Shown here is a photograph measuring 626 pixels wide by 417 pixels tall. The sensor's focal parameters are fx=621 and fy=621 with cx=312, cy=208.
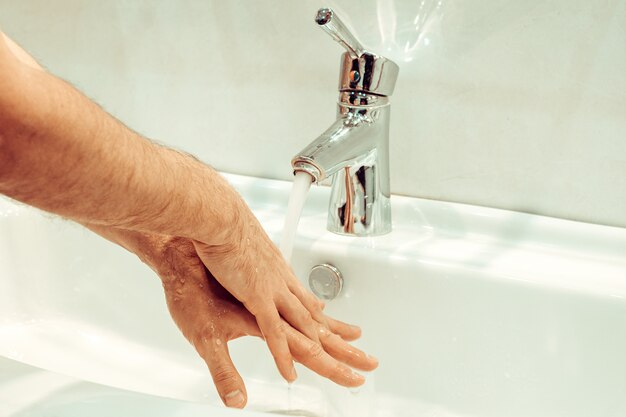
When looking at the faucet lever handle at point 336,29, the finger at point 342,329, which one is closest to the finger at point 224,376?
the finger at point 342,329

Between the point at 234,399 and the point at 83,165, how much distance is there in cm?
22

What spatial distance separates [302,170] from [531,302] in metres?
0.25

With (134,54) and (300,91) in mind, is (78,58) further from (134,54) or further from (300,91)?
(300,91)

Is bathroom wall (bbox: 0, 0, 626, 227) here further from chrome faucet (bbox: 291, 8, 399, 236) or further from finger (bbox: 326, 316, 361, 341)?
finger (bbox: 326, 316, 361, 341)

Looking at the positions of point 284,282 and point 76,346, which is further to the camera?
point 76,346

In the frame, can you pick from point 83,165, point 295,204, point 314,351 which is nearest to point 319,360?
point 314,351

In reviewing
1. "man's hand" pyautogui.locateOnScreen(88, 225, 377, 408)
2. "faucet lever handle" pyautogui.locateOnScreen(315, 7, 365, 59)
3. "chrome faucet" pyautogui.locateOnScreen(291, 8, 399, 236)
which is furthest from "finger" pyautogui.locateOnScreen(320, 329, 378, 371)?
"faucet lever handle" pyautogui.locateOnScreen(315, 7, 365, 59)

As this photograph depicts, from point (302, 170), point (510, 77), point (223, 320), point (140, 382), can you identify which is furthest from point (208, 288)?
point (510, 77)

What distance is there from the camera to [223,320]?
1.72 feet

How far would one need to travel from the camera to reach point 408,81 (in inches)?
26.1

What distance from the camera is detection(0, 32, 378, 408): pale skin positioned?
32cm

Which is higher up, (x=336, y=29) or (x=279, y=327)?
(x=336, y=29)

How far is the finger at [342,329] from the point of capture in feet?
1.86

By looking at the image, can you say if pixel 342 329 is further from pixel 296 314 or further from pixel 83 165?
pixel 83 165
